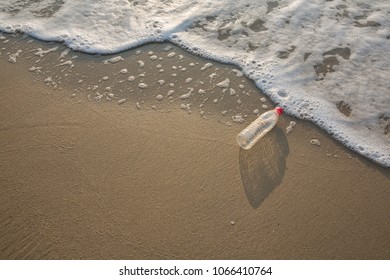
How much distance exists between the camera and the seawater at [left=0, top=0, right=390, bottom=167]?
3.26m

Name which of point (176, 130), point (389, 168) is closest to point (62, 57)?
point (176, 130)

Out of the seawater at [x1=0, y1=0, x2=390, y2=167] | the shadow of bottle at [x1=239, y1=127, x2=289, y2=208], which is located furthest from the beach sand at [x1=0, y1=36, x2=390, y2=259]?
the seawater at [x1=0, y1=0, x2=390, y2=167]

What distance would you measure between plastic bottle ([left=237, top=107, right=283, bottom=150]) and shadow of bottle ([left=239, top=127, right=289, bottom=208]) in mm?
46

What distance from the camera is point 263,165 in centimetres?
289

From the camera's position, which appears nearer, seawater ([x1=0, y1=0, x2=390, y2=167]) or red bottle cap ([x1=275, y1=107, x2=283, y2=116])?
red bottle cap ([x1=275, y1=107, x2=283, y2=116])

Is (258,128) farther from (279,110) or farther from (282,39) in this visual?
(282,39)

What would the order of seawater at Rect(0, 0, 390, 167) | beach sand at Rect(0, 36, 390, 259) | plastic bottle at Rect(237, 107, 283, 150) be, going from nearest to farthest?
beach sand at Rect(0, 36, 390, 259) → plastic bottle at Rect(237, 107, 283, 150) → seawater at Rect(0, 0, 390, 167)

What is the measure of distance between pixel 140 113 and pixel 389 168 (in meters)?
2.36

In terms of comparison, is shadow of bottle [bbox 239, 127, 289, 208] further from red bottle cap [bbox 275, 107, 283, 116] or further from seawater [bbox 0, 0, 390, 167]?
seawater [bbox 0, 0, 390, 167]

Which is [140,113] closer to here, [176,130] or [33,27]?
[176,130]

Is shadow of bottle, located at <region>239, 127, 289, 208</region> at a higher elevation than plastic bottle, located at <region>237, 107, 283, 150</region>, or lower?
lower

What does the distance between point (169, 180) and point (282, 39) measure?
235cm

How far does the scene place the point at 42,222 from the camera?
257cm
